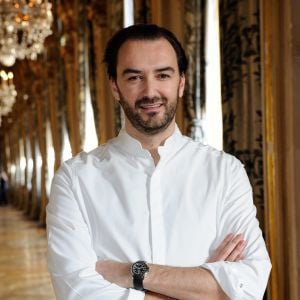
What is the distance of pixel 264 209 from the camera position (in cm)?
435

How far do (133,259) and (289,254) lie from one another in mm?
2355

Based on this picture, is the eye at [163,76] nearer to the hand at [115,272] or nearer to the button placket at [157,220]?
the button placket at [157,220]

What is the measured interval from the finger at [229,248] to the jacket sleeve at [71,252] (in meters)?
0.29

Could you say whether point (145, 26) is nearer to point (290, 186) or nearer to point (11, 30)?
point (290, 186)

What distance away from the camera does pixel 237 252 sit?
1993mm

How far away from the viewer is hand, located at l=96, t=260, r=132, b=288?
6.32 ft

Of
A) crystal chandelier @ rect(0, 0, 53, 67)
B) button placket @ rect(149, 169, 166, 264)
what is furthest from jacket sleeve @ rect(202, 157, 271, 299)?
crystal chandelier @ rect(0, 0, 53, 67)

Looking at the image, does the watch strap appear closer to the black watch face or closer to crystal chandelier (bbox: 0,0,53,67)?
the black watch face

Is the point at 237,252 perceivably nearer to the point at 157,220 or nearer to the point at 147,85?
the point at 157,220

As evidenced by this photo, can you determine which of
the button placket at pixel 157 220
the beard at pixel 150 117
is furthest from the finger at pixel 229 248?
the beard at pixel 150 117

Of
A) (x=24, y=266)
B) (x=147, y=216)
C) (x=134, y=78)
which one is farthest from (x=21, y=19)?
(x=147, y=216)

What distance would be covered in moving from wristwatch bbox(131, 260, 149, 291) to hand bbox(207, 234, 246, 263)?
24cm

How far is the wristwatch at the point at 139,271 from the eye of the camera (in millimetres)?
1907

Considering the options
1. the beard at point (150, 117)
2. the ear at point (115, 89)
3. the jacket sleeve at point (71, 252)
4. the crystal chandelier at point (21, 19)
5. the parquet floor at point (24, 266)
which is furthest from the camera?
the crystal chandelier at point (21, 19)
